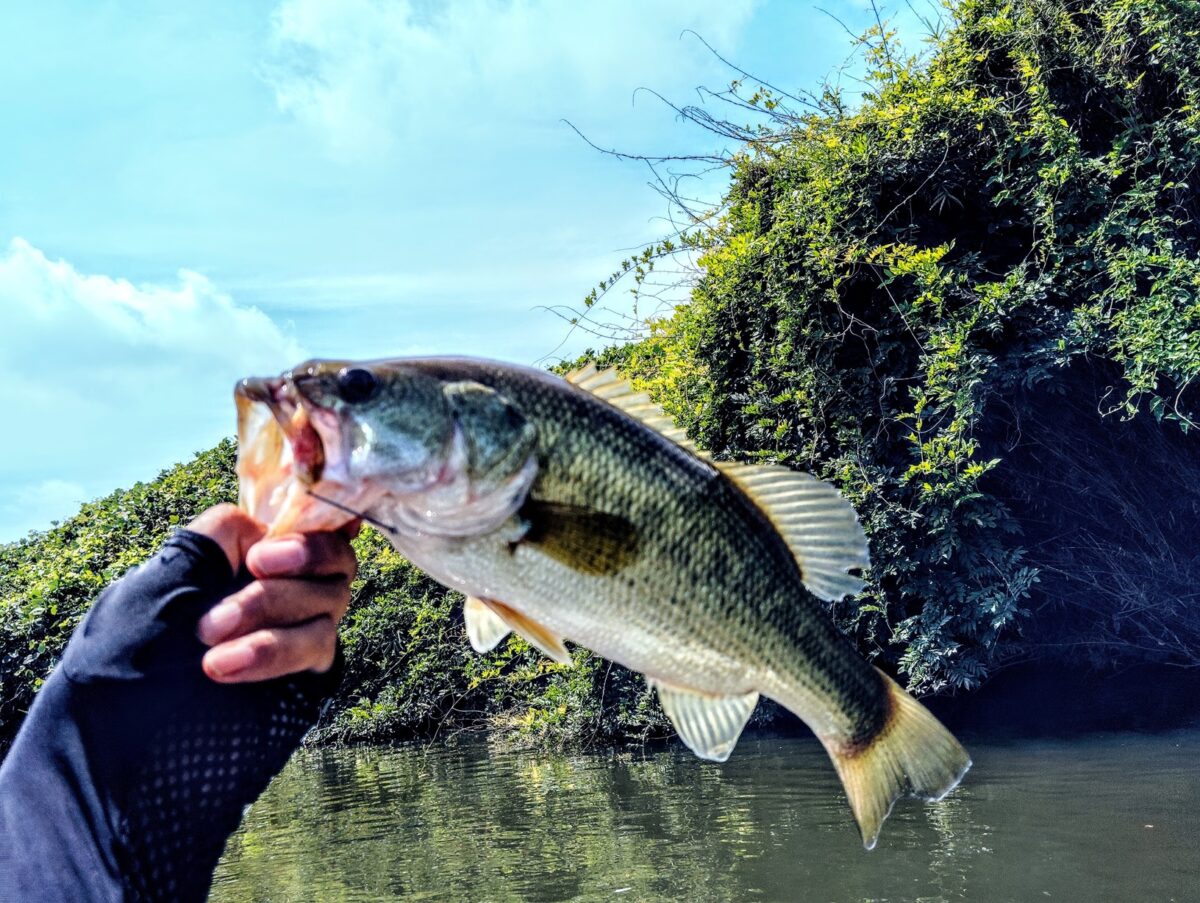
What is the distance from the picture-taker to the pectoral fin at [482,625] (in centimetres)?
179

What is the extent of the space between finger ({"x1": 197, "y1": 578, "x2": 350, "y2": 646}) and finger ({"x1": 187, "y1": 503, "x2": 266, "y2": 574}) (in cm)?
12

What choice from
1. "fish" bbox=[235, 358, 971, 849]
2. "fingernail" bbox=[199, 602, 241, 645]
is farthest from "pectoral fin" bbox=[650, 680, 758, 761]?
"fingernail" bbox=[199, 602, 241, 645]

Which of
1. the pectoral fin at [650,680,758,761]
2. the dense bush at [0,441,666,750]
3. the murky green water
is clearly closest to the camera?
the pectoral fin at [650,680,758,761]

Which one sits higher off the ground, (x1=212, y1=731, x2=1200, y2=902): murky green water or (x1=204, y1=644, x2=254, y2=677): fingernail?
(x1=204, y1=644, x2=254, y2=677): fingernail

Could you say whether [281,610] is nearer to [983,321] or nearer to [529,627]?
[529,627]

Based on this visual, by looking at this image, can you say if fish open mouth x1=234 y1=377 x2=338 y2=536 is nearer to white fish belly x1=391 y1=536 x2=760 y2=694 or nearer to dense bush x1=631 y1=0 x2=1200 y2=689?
white fish belly x1=391 y1=536 x2=760 y2=694

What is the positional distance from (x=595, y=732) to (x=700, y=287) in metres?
4.66

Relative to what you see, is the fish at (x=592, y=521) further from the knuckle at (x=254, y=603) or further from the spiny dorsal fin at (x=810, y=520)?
the knuckle at (x=254, y=603)

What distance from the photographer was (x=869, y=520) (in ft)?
25.4

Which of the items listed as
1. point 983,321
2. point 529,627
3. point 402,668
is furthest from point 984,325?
point 402,668

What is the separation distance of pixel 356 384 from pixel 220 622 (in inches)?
22.2

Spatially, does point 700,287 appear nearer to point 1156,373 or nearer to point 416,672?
point 1156,373

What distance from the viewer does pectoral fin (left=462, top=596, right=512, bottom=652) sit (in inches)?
70.6

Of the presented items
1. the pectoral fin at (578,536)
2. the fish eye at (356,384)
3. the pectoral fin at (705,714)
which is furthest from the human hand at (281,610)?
the pectoral fin at (705,714)
